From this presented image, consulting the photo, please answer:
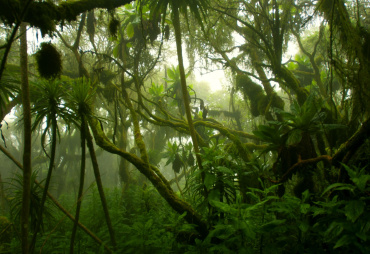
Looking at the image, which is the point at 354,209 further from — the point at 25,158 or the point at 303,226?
the point at 25,158

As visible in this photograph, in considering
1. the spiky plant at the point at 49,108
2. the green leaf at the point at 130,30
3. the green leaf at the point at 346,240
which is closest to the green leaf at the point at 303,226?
the green leaf at the point at 346,240

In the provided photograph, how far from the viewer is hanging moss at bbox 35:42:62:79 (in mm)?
2539

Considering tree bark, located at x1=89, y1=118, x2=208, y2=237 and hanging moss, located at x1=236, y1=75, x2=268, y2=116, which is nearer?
tree bark, located at x1=89, y1=118, x2=208, y2=237

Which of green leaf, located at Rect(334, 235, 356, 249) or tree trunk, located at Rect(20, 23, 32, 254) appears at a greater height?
tree trunk, located at Rect(20, 23, 32, 254)

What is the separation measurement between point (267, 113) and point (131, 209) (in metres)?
4.88

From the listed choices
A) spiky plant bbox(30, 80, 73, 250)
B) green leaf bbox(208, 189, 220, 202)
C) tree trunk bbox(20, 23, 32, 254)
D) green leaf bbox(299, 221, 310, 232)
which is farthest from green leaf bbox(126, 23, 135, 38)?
green leaf bbox(299, 221, 310, 232)

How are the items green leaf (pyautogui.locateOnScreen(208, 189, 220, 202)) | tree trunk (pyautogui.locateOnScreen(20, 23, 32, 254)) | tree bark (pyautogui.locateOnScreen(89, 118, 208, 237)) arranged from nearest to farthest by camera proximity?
tree trunk (pyautogui.locateOnScreen(20, 23, 32, 254)) < green leaf (pyautogui.locateOnScreen(208, 189, 220, 202)) < tree bark (pyautogui.locateOnScreen(89, 118, 208, 237))

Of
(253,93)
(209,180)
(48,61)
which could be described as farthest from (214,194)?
(253,93)

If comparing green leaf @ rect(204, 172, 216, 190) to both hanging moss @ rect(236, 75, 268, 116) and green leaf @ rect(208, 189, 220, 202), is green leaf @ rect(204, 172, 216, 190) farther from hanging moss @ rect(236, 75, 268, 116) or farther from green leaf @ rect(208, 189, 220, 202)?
hanging moss @ rect(236, 75, 268, 116)

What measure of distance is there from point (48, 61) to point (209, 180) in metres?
2.46

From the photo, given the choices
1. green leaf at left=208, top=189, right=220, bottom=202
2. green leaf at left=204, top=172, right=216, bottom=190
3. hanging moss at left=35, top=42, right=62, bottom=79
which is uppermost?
hanging moss at left=35, top=42, right=62, bottom=79

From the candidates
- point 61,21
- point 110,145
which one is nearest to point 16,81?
point 61,21

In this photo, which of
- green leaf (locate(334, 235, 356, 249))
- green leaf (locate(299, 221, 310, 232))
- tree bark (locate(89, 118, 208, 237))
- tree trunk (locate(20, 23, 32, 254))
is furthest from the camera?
tree bark (locate(89, 118, 208, 237))

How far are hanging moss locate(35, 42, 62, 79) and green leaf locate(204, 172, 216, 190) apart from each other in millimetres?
2312
